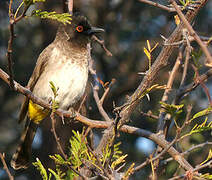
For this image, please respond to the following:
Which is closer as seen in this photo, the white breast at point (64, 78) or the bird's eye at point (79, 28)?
the white breast at point (64, 78)

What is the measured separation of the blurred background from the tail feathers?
596 mm

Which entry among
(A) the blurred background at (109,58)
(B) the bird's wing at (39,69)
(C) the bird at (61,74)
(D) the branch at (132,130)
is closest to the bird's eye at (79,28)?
(C) the bird at (61,74)

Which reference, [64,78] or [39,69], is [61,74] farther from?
[39,69]

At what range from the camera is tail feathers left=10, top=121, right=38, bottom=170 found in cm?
354

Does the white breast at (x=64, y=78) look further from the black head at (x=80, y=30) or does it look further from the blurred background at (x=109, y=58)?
the blurred background at (x=109, y=58)

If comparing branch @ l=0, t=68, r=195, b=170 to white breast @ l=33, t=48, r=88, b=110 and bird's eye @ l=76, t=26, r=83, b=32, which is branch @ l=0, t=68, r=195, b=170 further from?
bird's eye @ l=76, t=26, r=83, b=32

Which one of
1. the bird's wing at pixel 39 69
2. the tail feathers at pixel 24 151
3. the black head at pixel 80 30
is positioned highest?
the black head at pixel 80 30

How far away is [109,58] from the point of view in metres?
5.25

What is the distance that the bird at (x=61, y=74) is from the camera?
3.36 m

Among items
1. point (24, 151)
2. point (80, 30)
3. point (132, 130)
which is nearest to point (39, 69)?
point (80, 30)

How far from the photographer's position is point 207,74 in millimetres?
2098

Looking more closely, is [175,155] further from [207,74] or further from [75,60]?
[75,60]

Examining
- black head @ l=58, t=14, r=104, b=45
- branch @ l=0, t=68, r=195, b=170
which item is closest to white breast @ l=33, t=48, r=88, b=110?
black head @ l=58, t=14, r=104, b=45

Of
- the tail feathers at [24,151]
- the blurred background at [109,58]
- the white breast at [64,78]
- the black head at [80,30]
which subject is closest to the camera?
the white breast at [64,78]
